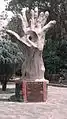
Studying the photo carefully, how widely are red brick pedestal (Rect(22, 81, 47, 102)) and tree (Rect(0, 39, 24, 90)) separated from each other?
443 centimetres

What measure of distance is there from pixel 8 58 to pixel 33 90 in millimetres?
4797

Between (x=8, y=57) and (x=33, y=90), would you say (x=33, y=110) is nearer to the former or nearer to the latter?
(x=33, y=90)

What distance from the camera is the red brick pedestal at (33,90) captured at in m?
14.6

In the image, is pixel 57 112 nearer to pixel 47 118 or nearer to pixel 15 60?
pixel 47 118

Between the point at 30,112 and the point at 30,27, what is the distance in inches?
186

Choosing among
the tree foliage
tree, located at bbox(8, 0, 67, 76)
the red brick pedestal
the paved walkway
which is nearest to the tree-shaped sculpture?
the red brick pedestal

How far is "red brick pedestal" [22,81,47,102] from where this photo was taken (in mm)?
14586

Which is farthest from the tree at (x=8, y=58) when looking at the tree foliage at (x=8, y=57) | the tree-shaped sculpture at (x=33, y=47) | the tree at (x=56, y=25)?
the tree at (x=56, y=25)

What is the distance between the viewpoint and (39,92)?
1464 centimetres

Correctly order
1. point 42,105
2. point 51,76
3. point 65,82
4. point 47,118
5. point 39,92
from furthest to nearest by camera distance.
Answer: point 51,76 → point 65,82 → point 39,92 → point 42,105 → point 47,118

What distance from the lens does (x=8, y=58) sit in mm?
19031

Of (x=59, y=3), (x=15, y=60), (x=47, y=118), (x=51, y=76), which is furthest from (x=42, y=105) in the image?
(x=59, y=3)

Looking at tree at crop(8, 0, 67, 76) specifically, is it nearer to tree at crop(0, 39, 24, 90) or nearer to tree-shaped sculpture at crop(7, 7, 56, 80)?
tree at crop(0, 39, 24, 90)

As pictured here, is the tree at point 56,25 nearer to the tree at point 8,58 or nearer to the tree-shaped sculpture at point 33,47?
the tree at point 8,58
